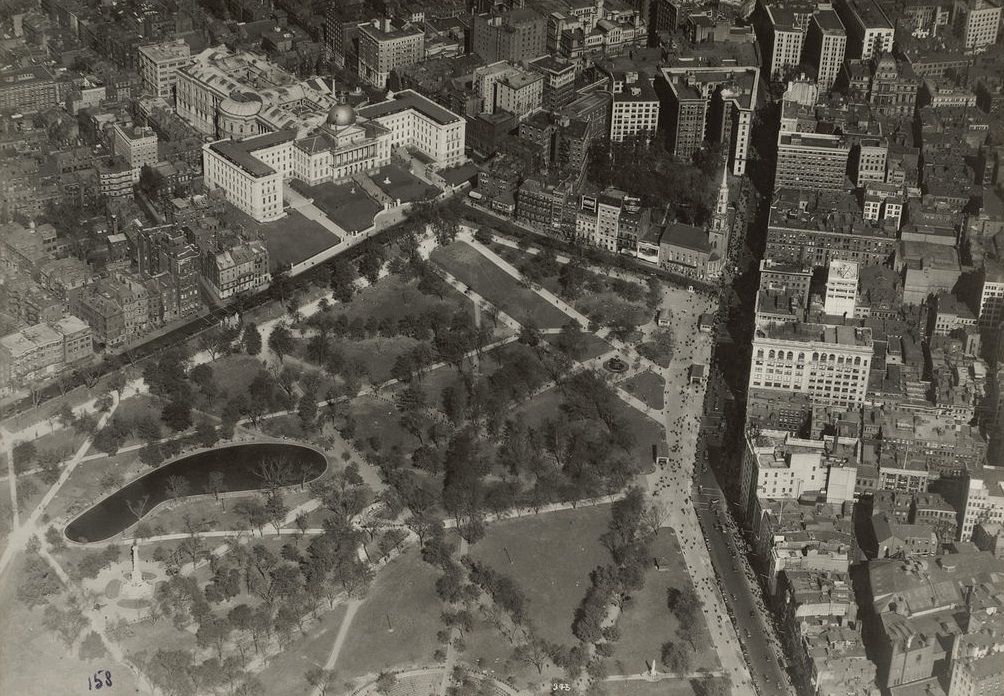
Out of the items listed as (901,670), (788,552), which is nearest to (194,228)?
(788,552)

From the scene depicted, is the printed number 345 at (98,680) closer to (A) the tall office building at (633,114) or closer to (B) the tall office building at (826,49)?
(A) the tall office building at (633,114)

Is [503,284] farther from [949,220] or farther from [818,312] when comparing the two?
[949,220]

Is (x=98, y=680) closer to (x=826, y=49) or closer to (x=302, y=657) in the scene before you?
(x=302, y=657)

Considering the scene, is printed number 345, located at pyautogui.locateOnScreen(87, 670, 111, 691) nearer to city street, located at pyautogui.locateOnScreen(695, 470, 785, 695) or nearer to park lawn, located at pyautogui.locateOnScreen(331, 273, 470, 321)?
city street, located at pyautogui.locateOnScreen(695, 470, 785, 695)

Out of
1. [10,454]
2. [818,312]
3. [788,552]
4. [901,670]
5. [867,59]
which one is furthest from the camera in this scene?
[867,59]

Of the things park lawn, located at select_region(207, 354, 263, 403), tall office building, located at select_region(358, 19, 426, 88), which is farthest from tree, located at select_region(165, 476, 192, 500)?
tall office building, located at select_region(358, 19, 426, 88)

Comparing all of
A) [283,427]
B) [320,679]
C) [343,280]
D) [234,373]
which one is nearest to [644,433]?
[283,427]
